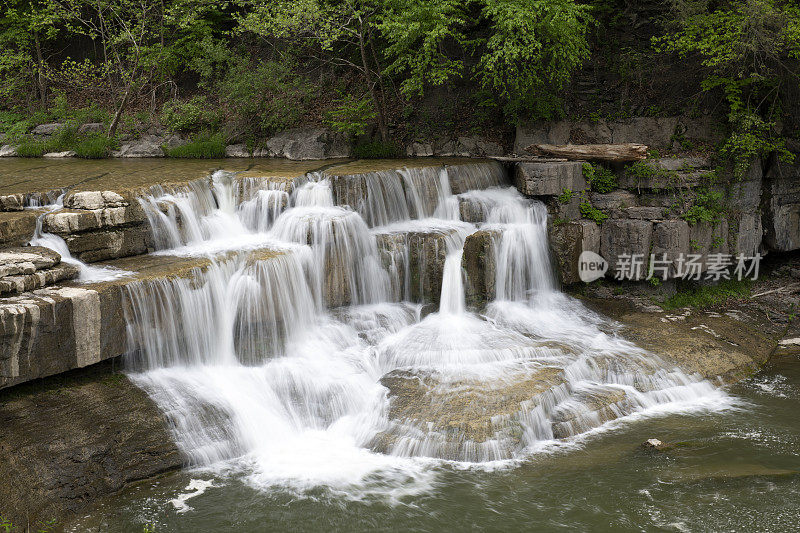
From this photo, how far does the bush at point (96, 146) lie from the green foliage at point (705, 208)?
1376 cm

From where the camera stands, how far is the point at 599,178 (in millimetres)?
12320

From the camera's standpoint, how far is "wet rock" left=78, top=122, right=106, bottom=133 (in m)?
17.6

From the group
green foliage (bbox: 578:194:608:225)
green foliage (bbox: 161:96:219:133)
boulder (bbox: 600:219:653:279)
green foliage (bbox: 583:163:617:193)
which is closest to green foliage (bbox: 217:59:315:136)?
green foliage (bbox: 161:96:219:133)

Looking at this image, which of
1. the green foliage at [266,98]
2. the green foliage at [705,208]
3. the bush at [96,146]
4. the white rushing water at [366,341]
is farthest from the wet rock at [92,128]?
the green foliage at [705,208]

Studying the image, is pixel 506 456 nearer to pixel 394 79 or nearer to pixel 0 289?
pixel 0 289

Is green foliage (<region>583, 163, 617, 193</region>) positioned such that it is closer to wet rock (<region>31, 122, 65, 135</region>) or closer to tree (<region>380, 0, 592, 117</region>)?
tree (<region>380, 0, 592, 117</region>)

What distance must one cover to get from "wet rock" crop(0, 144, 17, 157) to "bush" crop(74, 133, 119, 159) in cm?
162

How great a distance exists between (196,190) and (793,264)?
40.3 ft

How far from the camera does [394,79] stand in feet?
54.7

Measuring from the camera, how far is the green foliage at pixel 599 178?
1222cm

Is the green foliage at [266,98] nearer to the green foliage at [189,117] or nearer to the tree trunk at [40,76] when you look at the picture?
the green foliage at [189,117]

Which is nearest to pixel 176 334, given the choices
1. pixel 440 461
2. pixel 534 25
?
pixel 440 461

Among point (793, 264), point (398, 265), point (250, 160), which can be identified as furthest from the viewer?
point (250, 160)

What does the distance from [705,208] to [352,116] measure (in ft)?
26.4
